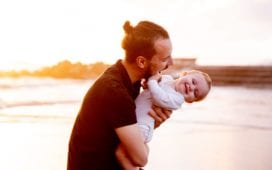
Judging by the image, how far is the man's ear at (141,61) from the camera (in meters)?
1.53

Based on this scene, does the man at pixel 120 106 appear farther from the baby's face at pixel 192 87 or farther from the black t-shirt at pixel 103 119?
the baby's face at pixel 192 87

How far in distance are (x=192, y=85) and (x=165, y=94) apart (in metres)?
0.14

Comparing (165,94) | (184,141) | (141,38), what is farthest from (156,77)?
(184,141)

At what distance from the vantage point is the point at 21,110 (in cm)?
548

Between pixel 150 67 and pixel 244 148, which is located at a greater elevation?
pixel 150 67

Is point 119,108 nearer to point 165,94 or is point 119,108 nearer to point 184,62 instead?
point 165,94

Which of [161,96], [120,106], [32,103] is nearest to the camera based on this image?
[120,106]

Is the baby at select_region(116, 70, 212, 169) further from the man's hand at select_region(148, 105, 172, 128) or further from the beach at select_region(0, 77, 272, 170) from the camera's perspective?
the beach at select_region(0, 77, 272, 170)

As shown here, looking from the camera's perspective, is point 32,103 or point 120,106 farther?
point 32,103

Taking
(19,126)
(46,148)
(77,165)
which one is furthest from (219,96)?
(77,165)

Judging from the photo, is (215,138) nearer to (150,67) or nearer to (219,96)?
(150,67)

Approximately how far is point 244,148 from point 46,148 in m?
1.26

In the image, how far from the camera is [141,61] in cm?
154

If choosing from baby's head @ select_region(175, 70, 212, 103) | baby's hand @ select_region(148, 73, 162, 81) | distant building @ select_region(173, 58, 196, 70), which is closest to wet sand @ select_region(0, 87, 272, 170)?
baby's head @ select_region(175, 70, 212, 103)
